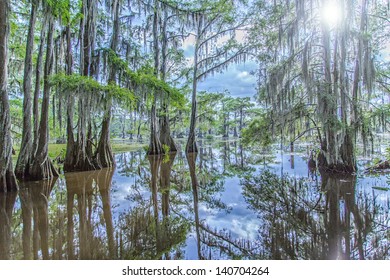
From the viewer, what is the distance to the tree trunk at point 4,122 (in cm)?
484

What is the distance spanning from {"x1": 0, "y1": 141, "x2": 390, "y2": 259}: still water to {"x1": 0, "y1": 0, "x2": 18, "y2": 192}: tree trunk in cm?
36

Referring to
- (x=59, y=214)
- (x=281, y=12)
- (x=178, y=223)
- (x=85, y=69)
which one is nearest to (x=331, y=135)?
(x=281, y=12)

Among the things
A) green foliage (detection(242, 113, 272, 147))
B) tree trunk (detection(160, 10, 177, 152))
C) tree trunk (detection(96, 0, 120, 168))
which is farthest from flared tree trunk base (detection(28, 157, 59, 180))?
tree trunk (detection(160, 10, 177, 152))

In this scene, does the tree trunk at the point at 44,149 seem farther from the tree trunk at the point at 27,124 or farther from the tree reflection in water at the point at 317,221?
the tree reflection in water at the point at 317,221

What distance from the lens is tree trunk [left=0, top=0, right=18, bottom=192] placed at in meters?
4.84

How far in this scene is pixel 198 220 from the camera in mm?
3410

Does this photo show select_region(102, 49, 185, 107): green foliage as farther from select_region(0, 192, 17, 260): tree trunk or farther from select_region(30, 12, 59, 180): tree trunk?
select_region(0, 192, 17, 260): tree trunk

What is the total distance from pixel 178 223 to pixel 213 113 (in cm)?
1455

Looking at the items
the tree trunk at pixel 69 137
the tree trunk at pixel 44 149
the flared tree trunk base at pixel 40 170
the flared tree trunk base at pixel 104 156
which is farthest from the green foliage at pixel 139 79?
the flared tree trunk base at pixel 40 170

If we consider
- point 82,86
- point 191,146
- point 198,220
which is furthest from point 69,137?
point 191,146

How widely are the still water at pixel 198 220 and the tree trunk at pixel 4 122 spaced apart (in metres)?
0.36

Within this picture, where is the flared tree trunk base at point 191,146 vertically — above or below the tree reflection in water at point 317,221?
above

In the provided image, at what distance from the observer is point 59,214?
3.53m
